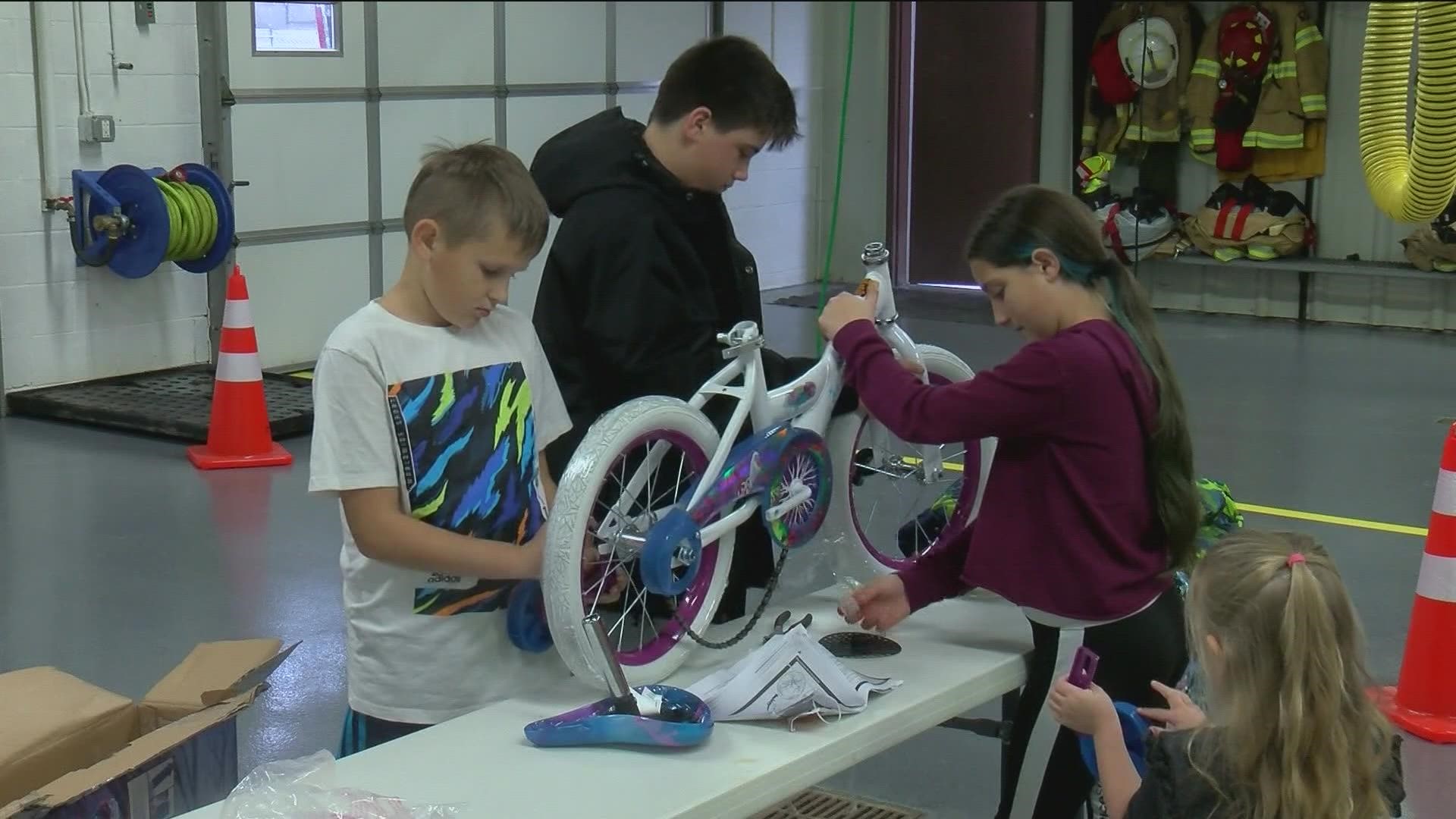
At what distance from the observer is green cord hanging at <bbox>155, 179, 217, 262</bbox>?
6.24 m

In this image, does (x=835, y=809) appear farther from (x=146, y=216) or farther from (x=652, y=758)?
(x=146, y=216)

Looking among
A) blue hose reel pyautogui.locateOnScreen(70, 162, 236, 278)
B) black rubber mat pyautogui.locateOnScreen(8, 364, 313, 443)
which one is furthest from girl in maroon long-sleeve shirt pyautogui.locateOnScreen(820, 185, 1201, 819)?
blue hose reel pyautogui.locateOnScreen(70, 162, 236, 278)

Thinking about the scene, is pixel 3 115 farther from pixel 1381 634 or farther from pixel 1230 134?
pixel 1230 134

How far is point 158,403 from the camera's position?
626 cm

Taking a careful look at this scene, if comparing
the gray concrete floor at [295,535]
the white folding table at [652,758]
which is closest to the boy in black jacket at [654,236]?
the white folding table at [652,758]

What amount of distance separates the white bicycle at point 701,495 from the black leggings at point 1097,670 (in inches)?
14.3

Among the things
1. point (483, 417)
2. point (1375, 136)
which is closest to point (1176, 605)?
point (483, 417)

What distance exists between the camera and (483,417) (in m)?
2.07

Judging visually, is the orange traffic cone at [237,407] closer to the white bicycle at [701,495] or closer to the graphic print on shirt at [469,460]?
the white bicycle at [701,495]

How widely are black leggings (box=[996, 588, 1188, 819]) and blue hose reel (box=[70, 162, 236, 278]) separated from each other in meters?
4.72

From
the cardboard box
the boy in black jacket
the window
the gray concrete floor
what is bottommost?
the gray concrete floor

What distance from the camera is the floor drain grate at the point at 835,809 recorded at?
2.90 m

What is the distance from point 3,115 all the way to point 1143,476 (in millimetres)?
5316

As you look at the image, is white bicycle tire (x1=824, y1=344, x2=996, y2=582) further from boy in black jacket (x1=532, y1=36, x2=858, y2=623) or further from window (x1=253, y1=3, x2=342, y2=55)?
window (x1=253, y1=3, x2=342, y2=55)
